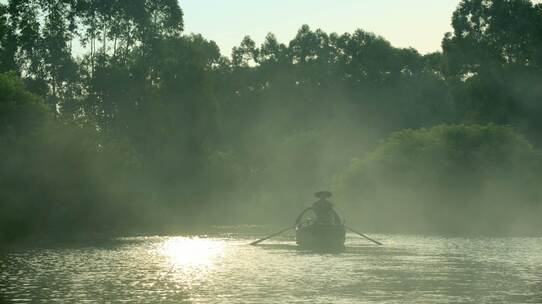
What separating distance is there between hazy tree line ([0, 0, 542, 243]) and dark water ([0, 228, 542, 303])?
13.5m

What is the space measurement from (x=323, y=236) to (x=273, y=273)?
1667 cm

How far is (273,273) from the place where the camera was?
146ft

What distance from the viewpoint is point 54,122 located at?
78188 mm

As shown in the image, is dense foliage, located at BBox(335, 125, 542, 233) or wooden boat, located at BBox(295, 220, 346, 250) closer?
wooden boat, located at BBox(295, 220, 346, 250)

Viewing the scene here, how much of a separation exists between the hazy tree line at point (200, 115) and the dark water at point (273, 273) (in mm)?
13492

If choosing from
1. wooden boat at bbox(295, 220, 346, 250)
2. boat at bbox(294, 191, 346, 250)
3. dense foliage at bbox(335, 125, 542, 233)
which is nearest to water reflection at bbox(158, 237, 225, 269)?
boat at bbox(294, 191, 346, 250)

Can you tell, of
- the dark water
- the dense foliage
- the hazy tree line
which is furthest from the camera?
the dense foliage

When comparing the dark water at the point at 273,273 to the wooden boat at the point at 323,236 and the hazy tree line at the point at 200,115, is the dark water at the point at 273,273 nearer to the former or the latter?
the wooden boat at the point at 323,236

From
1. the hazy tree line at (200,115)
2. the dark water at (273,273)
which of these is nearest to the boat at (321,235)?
the dark water at (273,273)

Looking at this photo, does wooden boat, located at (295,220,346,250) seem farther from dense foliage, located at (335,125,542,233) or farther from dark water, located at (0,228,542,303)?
dense foliage, located at (335,125,542,233)

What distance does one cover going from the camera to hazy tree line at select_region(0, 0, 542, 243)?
75438 millimetres

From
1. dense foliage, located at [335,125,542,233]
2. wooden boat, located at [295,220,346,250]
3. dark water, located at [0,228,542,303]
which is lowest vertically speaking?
dark water, located at [0,228,542,303]

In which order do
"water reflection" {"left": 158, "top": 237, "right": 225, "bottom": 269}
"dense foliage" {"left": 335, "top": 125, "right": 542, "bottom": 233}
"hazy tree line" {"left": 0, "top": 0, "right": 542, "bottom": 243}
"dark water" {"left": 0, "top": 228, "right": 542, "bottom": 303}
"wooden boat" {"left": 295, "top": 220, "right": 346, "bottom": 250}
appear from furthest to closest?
"dense foliage" {"left": 335, "top": 125, "right": 542, "bottom": 233}, "hazy tree line" {"left": 0, "top": 0, "right": 542, "bottom": 243}, "wooden boat" {"left": 295, "top": 220, "right": 346, "bottom": 250}, "water reflection" {"left": 158, "top": 237, "right": 225, "bottom": 269}, "dark water" {"left": 0, "top": 228, "right": 542, "bottom": 303}

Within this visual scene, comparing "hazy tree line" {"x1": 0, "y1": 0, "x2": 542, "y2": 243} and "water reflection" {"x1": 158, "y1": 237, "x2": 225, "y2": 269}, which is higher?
"hazy tree line" {"x1": 0, "y1": 0, "x2": 542, "y2": 243}
